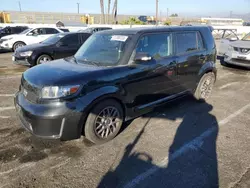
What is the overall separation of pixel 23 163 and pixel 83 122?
961 mm

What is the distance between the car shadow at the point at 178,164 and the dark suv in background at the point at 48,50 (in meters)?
6.07

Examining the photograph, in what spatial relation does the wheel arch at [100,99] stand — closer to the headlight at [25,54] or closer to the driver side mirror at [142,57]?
the driver side mirror at [142,57]

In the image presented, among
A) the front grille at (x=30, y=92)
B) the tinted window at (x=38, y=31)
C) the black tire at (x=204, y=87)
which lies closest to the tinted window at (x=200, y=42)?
the black tire at (x=204, y=87)

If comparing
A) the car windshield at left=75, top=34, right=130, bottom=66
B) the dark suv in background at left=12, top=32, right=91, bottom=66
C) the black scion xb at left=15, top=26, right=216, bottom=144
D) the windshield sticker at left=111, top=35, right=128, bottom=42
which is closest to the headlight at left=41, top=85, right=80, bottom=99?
the black scion xb at left=15, top=26, right=216, bottom=144

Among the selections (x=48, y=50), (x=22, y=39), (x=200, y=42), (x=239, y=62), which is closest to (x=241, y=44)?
(x=239, y=62)

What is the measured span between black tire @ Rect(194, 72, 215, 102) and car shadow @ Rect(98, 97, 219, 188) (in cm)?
118

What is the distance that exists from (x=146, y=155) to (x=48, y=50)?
22.7 ft

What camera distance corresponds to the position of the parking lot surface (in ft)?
8.33

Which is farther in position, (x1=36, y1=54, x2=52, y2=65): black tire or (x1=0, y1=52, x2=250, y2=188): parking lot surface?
(x1=36, y1=54, x2=52, y2=65): black tire

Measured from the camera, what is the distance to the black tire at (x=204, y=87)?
5.02m

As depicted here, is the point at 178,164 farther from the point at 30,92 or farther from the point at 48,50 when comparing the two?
the point at 48,50

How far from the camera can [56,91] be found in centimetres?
281

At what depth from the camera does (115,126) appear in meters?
3.45

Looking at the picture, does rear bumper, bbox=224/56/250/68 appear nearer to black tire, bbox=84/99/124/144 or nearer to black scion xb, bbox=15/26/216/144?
black scion xb, bbox=15/26/216/144
